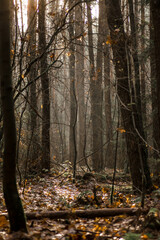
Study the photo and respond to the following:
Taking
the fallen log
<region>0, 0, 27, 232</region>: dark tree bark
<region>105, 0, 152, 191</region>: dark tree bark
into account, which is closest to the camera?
<region>0, 0, 27, 232</region>: dark tree bark

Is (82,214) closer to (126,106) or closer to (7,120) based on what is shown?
(7,120)

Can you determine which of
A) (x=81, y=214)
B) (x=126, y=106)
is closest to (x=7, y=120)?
(x=81, y=214)

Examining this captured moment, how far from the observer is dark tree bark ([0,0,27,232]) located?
3018 mm

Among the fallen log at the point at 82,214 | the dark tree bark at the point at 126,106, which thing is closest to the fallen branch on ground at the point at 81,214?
the fallen log at the point at 82,214

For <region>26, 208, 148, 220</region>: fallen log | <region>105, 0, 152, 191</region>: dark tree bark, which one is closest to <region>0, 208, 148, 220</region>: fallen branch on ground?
<region>26, 208, 148, 220</region>: fallen log

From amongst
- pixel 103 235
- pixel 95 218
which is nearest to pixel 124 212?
pixel 95 218

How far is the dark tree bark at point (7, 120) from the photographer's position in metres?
3.02

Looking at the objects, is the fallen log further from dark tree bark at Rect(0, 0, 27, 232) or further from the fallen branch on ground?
dark tree bark at Rect(0, 0, 27, 232)

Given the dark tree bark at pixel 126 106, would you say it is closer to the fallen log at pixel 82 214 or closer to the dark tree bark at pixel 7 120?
the fallen log at pixel 82 214

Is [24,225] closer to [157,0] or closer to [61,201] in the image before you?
[61,201]

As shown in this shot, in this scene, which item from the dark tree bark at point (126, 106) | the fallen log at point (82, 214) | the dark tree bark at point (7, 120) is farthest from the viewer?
the dark tree bark at point (126, 106)

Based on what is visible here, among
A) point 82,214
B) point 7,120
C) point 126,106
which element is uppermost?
point 126,106

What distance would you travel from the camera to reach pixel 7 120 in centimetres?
307

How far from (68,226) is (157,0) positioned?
4.13 m
